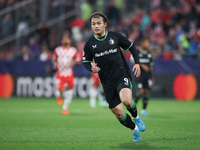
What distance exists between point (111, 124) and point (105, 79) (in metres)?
3.46

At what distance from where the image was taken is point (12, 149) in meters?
7.33

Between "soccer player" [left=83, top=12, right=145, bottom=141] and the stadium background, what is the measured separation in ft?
45.5

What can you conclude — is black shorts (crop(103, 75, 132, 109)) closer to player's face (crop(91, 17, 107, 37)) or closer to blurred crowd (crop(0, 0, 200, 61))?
player's face (crop(91, 17, 107, 37))

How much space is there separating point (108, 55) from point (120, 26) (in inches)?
760

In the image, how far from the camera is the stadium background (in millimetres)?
22297

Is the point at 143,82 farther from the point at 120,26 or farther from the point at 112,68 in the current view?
the point at 120,26

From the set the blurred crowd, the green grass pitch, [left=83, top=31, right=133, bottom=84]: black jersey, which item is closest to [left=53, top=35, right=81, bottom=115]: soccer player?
the green grass pitch

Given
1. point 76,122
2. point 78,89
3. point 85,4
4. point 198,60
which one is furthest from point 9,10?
point 76,122

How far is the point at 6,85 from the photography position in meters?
24.8

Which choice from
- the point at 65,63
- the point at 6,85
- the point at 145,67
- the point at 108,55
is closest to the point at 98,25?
the point at 108,55

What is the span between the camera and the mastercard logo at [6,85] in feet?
80.9

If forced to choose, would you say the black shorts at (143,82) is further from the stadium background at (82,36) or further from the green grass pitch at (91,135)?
the stadium background at (82,36)

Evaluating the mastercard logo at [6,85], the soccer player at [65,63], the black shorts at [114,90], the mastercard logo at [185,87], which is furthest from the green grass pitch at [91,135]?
the mastercard logo at [6,85]

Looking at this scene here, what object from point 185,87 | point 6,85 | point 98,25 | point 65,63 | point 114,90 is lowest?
point 185,87
